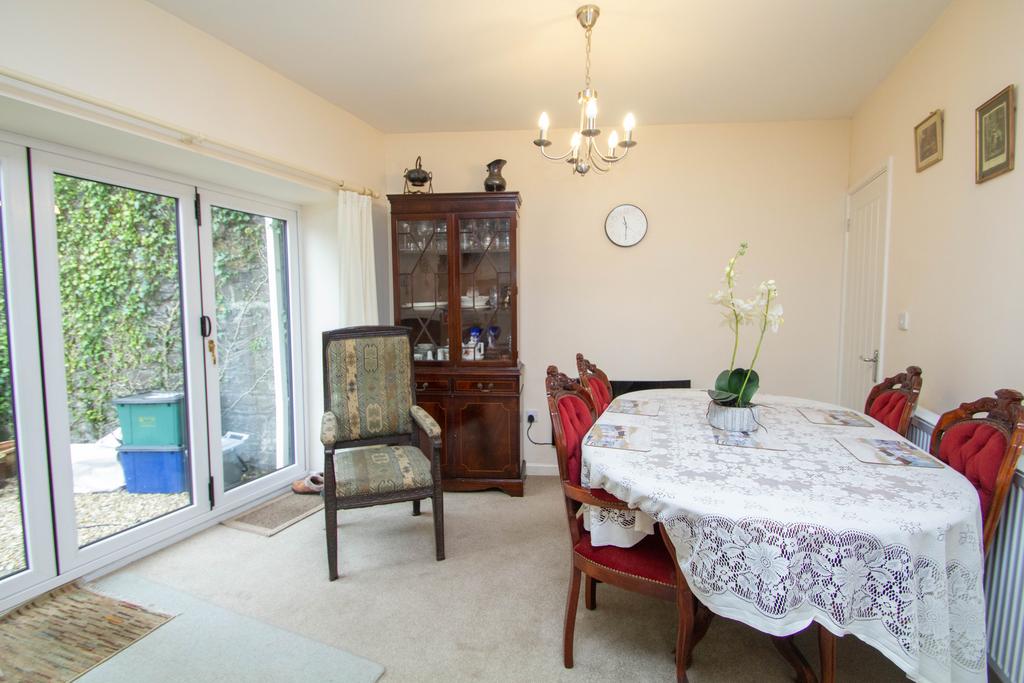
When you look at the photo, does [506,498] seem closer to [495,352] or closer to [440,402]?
[440,402]

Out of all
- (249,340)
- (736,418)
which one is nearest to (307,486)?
(249,340)

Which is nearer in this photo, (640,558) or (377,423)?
(640,558)

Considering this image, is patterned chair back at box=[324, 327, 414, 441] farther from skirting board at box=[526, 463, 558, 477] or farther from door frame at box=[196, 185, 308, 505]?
skirting board at box=[526, 463, 558, 477]

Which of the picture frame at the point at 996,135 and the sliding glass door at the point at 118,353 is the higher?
the picture frame at the point at 996,135

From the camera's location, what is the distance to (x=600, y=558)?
1.55m

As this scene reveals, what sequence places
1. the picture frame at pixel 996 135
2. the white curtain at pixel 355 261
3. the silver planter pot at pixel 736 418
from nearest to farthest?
1. the picture frame at pixel 996 135
2. the silver planter pot at pixel 736 418
3. the white curtain at pixel 355 261

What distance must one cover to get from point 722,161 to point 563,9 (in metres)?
1.84

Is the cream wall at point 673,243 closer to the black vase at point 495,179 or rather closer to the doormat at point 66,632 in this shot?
the black vase at point 495,179

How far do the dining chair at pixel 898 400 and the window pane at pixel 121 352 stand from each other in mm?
3521

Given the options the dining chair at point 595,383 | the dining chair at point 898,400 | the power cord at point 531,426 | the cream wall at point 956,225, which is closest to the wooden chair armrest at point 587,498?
the dining chair at point 595,383

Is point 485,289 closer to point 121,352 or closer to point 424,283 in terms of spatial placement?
point 424,283

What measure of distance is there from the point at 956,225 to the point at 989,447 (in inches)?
44.9

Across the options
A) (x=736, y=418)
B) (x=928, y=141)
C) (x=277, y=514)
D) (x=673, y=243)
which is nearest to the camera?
(x=736, y=418)

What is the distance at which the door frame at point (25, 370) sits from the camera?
1.86m
